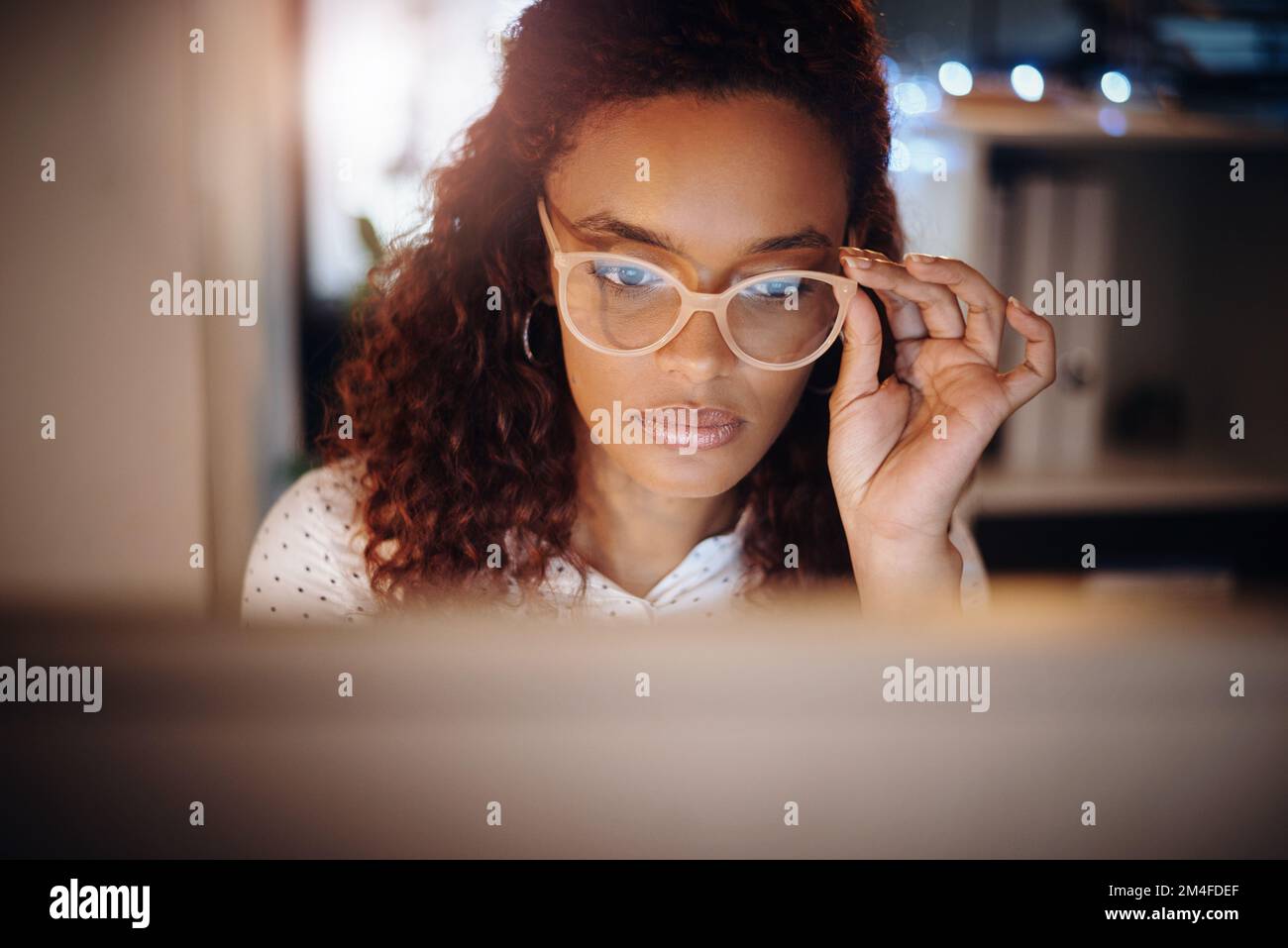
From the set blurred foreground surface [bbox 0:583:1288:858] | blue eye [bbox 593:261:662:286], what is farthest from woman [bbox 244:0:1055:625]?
blurred foreground surface [bbox 0:583:1288:858]

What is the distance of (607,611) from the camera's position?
0.76m

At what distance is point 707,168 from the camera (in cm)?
65

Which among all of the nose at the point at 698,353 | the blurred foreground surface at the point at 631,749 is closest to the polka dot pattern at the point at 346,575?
the blurred foreground surface at the point at 631,749

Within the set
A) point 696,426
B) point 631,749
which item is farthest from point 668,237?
point 631,749

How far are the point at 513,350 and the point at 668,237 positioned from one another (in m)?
0.23

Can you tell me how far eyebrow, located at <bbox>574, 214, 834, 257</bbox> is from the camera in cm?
64

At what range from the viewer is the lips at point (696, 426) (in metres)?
0.69

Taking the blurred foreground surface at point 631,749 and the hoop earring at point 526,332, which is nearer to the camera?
the blurred foreground surface at point 631,749

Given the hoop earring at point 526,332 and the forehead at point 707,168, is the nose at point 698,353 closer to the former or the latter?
the forehead at point 707,168

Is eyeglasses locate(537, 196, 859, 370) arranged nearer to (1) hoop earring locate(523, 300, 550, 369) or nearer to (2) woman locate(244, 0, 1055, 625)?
(2) woman locate(244, 0, 1055, 625)

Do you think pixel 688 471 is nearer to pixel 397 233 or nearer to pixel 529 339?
pixel 529 339

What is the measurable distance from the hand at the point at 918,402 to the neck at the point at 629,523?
17cm

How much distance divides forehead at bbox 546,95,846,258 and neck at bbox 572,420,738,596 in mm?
243

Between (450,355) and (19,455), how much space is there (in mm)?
360
